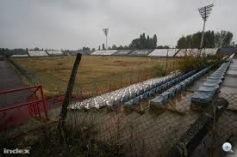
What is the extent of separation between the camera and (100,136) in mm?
3938

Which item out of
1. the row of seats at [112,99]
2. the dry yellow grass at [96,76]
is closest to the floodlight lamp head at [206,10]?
the dry yellow grass at [96,76]

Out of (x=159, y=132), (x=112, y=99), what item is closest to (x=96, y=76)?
(x=112, y=99)

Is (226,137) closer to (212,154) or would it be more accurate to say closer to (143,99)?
(212,154)

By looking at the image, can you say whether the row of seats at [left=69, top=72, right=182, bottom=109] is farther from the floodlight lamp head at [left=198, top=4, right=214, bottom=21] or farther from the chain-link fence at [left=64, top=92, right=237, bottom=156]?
the floodlight lamp head at [left=198, top=4, right=214, bottom=21]

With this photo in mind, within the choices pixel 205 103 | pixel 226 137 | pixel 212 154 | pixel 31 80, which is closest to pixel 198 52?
pixel 205 103

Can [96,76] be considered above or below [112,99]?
below

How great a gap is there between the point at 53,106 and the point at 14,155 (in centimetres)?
882

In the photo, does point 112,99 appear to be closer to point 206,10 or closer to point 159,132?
point 159,132

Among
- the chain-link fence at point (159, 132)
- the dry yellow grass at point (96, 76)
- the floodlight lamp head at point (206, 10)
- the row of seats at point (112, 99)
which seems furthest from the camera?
the floodlight lamp head at point (206, 10)

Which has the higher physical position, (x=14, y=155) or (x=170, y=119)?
(x=170, y=119)

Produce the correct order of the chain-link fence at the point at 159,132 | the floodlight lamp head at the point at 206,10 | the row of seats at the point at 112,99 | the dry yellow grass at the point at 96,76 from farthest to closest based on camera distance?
the floodlight lamp head at the point at 206,10
the dry yellow grass at the point at 96,76
the row of seats at the point at 112,99
the chain-link fence at the point at 159,132

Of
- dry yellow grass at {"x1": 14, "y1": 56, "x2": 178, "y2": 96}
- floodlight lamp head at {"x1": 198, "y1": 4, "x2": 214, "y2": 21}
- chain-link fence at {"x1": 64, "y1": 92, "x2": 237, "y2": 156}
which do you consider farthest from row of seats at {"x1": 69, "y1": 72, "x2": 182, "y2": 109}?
floodlight lamp head at {"x1": 198, "y1": 4, "x2": 214, "y2": 21}

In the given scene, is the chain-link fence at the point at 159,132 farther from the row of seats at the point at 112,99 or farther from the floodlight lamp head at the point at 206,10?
the floodlight lamp head at the point at 206,10

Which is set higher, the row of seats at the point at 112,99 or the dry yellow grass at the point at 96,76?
the row of seats at the point at 112,99
